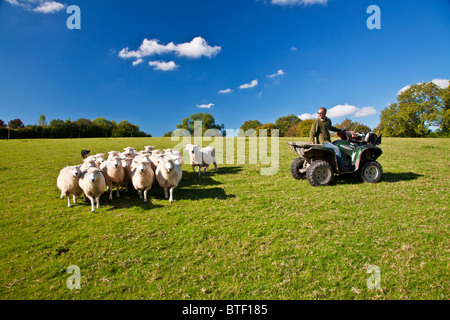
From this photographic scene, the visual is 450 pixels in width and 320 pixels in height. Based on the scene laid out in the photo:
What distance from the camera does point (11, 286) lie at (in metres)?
4.00

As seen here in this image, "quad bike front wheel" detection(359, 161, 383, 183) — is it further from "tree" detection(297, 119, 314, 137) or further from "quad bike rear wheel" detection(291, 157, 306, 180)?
"tree" detection(297, 119, 314, 137)

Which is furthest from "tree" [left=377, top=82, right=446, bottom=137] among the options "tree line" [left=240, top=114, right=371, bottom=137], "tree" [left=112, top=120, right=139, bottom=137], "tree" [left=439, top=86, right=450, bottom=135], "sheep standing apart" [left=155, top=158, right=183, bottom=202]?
"tree" [left=112, top=120, right=139, bottom=137]

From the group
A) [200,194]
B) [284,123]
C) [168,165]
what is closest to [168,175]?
[168,165]

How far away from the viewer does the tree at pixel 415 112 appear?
50062mm

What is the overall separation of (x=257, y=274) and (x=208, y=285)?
0.94m

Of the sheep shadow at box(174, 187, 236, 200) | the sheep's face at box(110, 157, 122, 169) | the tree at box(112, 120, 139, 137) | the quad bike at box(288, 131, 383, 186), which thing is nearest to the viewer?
the sheep's face at box(110, 157, 122, 169)

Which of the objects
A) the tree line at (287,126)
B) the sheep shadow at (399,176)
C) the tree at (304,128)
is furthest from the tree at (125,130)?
the sheep shadow at (399,176)

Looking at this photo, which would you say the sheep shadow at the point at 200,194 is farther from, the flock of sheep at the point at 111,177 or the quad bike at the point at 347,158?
the quad bike at the point at 347,158

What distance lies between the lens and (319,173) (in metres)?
9.38

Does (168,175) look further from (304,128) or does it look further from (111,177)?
(304,128)

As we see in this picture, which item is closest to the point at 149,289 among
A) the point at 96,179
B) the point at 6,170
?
the point at 96,179

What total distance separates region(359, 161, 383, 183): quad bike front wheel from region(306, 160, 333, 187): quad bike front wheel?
5.38ft

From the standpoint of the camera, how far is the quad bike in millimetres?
9156
